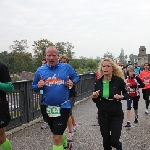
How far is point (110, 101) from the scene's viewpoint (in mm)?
4703

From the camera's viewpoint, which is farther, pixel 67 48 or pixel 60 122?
pixel 67 48

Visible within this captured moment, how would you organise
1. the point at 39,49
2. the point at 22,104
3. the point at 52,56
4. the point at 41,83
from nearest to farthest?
the point at 41,83, the point at 52,56, the point at 22,104, the point at 39,49

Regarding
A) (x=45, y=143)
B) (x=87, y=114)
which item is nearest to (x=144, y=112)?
(x=87, y=114)

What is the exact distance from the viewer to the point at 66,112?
15.5 feet

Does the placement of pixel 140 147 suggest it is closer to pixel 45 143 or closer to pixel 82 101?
pixel 45 143

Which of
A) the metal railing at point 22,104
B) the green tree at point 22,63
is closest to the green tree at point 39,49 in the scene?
the green tree at point 22,63

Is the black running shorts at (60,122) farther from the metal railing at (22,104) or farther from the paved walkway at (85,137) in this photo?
the metal railing at (22,104)

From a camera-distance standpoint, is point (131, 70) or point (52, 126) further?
point (131, 70)

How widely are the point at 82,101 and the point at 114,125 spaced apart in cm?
923

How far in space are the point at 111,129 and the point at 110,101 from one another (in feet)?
1.41

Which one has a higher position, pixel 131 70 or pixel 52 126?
pixel 131 70

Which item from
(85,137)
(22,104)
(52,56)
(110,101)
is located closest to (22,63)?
(22,104)

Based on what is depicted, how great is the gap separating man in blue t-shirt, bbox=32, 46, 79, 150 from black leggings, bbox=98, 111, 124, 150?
593 millimetres

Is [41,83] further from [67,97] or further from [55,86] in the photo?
[67,97]
